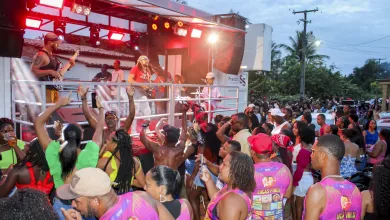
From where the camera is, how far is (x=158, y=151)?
4.28 meters

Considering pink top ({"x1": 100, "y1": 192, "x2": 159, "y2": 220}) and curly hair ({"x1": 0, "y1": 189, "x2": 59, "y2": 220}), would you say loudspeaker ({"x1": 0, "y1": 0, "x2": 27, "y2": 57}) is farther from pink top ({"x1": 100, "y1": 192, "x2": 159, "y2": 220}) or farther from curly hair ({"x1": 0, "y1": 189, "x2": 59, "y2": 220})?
curly hair ({"x1": 0, "y1": 189, "x2": 59, "y2": 220})

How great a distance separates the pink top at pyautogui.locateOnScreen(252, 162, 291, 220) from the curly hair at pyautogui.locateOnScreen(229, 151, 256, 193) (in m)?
0.35

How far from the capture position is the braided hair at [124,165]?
3.42 metres

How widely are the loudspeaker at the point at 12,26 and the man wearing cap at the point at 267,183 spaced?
12.2 ft

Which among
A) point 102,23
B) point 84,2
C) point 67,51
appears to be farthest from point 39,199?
point 67,51

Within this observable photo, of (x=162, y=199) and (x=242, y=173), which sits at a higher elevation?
(x=242, y=173)

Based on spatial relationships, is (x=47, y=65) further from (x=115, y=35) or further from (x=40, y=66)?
(x=115, y=35)

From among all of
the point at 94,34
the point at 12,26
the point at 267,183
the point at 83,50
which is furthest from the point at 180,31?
the point at 267,183

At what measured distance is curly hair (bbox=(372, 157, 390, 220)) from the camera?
207 cm

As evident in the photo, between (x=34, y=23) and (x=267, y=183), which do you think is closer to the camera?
(x=267, y=183)

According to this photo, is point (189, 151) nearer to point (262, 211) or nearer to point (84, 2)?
point (262, 211)

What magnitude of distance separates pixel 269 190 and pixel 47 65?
13.9 ft

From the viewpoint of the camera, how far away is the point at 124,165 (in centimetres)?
347

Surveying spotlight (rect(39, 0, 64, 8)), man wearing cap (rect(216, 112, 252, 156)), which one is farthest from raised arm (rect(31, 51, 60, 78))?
man wearing cap (rect(216, 112, 252, 156))
